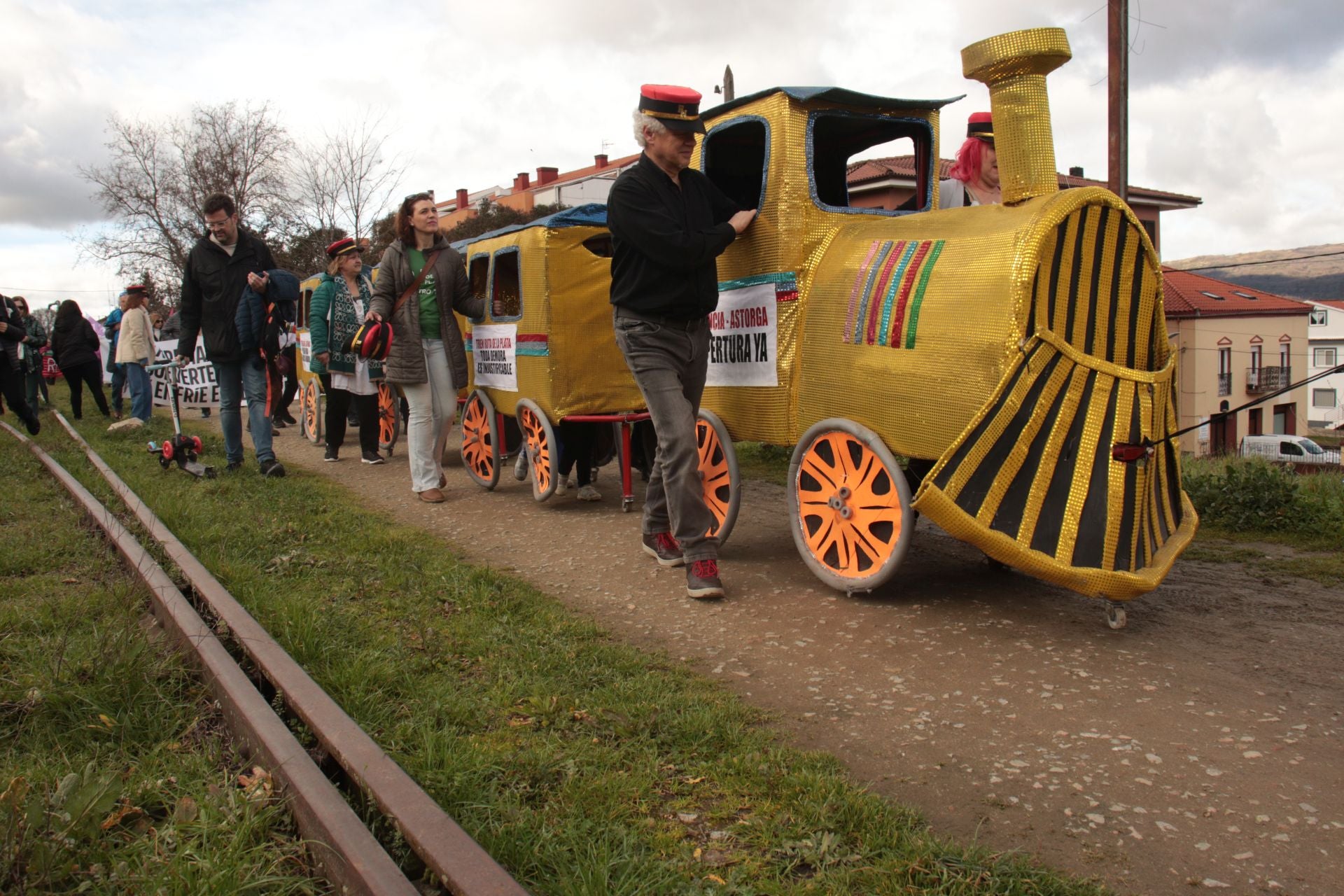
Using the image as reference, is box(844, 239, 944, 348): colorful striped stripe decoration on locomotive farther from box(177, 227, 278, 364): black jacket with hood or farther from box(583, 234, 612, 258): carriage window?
box(177, 227, 278, 364): black jacket with hood

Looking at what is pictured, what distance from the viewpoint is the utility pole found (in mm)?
12578

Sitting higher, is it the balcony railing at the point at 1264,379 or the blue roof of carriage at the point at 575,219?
the blue roof of carriage at the point at 575,219

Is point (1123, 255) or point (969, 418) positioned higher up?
point (1123, 255)

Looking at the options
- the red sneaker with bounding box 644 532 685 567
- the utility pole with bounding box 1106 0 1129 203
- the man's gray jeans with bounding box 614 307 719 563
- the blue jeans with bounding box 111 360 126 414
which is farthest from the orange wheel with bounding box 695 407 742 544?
the blue jeans with bounding box 111 360 126 414

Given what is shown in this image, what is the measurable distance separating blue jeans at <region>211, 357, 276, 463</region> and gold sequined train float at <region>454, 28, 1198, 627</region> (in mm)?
4637

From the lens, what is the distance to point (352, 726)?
2.89 metres

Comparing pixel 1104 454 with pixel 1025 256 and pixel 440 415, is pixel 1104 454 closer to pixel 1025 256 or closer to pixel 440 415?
pixel 1025 256

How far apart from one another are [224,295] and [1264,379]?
180ft

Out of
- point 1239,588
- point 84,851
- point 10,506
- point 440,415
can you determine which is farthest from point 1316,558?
point 10,506

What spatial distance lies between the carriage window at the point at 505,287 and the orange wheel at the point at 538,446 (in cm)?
79

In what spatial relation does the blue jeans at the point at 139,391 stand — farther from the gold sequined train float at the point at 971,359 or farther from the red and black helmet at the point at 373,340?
the gold sequined train float at the point at 971,359

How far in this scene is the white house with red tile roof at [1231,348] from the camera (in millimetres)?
45406

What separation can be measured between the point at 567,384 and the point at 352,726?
4415 millimetres

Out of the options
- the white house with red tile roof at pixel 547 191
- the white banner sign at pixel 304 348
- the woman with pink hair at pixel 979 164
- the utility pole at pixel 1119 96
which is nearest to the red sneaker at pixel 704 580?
the woman with pink hair at pixel 979 164
